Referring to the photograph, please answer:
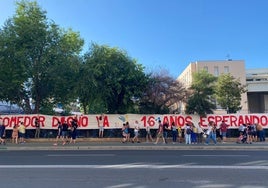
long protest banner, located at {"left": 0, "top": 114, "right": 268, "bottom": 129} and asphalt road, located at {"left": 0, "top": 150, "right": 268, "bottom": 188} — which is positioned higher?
long protest banner, located at {"left": 0, "top": 114, "right": 268, "bottom": 129}

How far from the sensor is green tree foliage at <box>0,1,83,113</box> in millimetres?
20875

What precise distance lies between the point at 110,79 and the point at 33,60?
6.30 metres

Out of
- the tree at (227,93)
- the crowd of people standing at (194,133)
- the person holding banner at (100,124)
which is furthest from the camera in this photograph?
the tree at (227,93)

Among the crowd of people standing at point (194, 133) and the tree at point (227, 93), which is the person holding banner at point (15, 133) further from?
the tree at point (227, 93)

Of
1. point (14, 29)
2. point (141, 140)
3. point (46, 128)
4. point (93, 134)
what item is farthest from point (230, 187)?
point (14, 29)

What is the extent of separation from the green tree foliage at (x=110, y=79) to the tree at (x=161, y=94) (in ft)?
3.01

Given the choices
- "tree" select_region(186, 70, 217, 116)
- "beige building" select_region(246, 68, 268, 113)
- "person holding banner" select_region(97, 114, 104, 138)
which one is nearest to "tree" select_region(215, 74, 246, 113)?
"tree" select_region(186, 70, 217, 116)

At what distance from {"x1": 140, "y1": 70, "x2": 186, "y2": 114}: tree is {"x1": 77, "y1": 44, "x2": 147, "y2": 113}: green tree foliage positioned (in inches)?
36.1

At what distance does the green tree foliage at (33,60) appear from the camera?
20.9 metres

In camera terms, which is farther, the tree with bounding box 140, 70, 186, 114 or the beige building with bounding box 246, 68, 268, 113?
the beige building with bounding box 246, 68, 268, 113

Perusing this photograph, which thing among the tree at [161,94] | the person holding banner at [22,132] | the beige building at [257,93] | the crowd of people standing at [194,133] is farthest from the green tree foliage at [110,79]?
the beige building at [257,93]

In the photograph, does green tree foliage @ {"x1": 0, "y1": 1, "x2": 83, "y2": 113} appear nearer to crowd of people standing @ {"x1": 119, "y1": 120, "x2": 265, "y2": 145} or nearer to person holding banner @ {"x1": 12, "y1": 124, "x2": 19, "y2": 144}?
person holding banner @ {"x1": 12, "y1": 124, "x2": 19, "y2": 144}

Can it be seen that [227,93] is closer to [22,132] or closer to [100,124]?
[100,124]

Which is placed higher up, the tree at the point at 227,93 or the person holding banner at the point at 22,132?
the tree at the point at 227,93
